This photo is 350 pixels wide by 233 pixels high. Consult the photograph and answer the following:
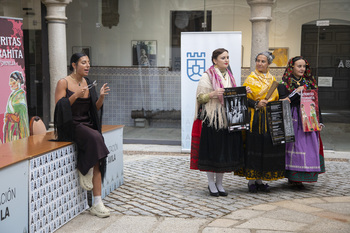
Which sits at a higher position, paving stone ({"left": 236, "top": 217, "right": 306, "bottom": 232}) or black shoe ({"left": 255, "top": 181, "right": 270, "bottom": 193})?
black shoe ({"left": 255, "top": 181, "right": 270, "bottom": 193})

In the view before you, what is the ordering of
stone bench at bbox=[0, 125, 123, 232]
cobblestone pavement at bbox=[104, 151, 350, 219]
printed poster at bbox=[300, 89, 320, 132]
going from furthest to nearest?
1. printed poster at bbox=[300, 89, 320, 132]
2. cobblestone pavement at bbox=[104, 151, 350, 219]
3. stone bench at bbox=[0, 125, 123, 232]

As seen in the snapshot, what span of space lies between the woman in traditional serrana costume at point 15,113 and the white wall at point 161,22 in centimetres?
386

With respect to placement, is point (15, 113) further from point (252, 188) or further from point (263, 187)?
point (263, 187)

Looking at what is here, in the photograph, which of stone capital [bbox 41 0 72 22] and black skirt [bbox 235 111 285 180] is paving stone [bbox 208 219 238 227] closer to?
black skirt [bbox 235 111 285 180]

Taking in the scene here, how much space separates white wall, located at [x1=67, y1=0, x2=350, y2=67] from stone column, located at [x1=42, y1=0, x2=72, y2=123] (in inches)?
18.6

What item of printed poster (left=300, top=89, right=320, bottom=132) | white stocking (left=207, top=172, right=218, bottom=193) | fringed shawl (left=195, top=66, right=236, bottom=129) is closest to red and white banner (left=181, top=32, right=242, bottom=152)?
printed poster (left=300, top=89, right=320, bottom=132)

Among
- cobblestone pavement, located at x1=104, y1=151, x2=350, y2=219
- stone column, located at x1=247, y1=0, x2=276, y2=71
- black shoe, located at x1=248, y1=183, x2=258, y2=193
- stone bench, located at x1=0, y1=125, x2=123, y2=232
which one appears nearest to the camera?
stone bench, located at x1=0, y1=125, x2=123, y2=232

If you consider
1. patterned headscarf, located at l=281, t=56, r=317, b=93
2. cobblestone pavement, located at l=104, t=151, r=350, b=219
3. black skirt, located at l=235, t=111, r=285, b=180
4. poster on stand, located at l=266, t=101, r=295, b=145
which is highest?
patterned headscarf, located at l=281, t=56, r=317, b=93

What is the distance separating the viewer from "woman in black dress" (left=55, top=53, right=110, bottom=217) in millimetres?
4312

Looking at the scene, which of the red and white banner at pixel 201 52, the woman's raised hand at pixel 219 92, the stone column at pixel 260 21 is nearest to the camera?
the woman's raised hand at pixel 219 92

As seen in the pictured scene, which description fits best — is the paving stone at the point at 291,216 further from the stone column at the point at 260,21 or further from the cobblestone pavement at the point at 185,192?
the stone column at the point at 260,21

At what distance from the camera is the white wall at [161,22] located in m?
8.34

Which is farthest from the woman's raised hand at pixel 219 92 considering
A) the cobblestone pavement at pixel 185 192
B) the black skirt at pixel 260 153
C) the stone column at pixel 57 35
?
the stone column at pixel 57 35

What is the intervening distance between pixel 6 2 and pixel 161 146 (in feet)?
13.7
